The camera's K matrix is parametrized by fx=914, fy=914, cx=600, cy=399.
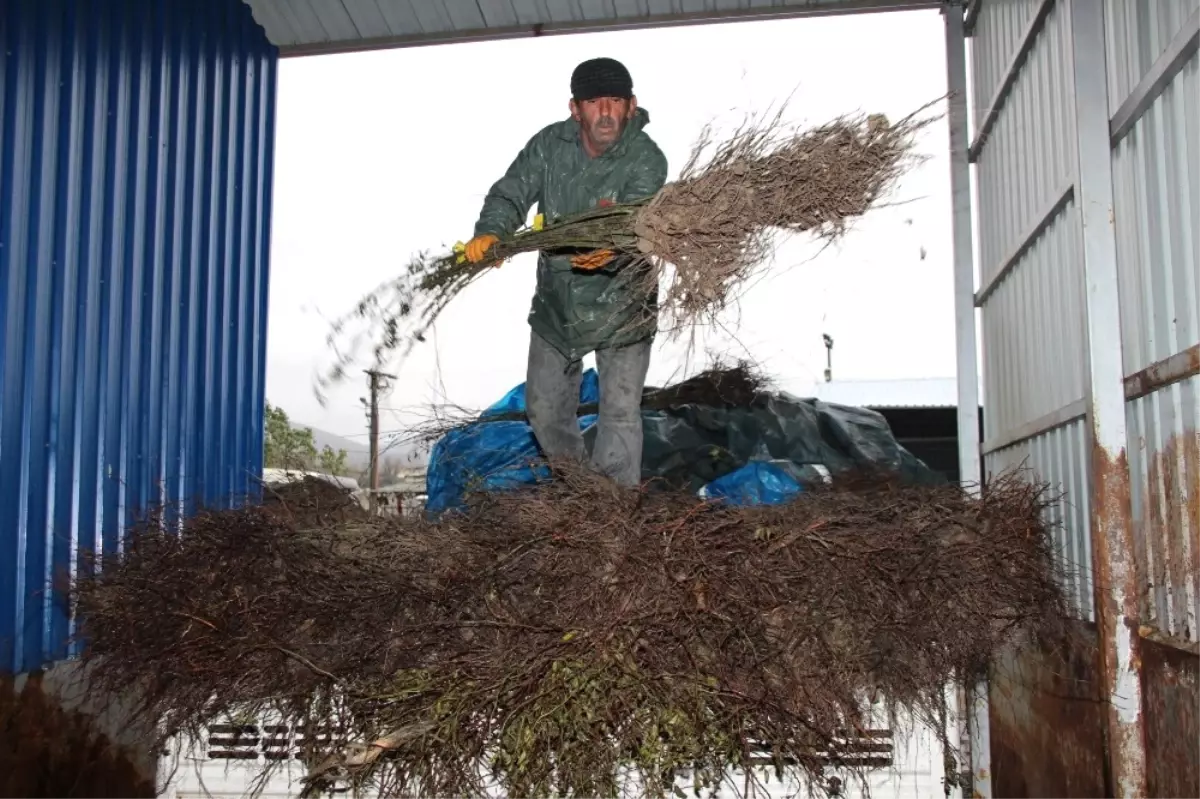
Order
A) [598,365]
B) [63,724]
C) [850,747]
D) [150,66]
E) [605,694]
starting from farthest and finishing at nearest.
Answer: [150,66] < [598,365] < [63,724] < [850,747] < [605,694]

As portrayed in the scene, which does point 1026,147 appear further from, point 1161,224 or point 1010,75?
point 1161,224

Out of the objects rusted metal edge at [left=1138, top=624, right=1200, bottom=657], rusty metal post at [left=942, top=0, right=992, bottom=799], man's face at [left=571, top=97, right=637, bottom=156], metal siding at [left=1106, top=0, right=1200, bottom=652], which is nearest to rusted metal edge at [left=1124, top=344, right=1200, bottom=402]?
metal siding at [left=1106, top=0, right=1200, bottom=652]

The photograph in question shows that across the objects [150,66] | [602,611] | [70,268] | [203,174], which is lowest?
[602,611]

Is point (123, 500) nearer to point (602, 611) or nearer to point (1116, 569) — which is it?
point (602, 611)

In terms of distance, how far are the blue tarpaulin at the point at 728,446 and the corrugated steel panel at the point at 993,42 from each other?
1999 millimetres

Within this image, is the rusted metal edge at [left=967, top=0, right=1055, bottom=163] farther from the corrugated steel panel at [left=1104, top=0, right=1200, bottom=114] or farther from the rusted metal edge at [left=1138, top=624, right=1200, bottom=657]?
the rusted metal edge at [left=1138, top=624, right=1200, bottom=657]

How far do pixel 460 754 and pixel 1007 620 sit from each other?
6.34 feet

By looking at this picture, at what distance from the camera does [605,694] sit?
2434 millimetres

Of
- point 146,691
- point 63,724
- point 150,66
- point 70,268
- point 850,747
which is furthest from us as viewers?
point 150,66

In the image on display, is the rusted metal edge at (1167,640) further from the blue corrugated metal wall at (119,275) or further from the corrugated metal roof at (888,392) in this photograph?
the corrugated metal roof at (888,392)

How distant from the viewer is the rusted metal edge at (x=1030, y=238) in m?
3.44

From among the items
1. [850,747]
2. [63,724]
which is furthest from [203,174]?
[850,747]

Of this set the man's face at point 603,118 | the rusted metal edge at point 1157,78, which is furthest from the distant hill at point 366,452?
the rusted metal edge at point 1157,78

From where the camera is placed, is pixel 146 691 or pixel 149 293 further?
pixel 149 293
